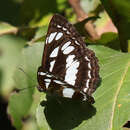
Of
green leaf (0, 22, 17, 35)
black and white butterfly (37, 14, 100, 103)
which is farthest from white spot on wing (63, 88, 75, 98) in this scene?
green leaf (0, 22, 17, 35)

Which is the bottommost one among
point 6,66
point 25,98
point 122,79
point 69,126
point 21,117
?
point 6,66

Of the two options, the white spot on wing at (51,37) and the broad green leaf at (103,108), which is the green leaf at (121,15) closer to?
the broad green leaf at (103,108)

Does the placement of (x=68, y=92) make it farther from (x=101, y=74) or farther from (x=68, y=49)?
(x=68, y=49)

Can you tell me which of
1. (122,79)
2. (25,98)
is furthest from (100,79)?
(25,98)

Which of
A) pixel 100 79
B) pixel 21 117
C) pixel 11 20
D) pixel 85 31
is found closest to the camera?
pixel 100 79

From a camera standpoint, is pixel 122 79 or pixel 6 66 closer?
pixel 122 79

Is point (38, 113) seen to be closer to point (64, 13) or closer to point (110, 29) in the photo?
point (110, 29)
